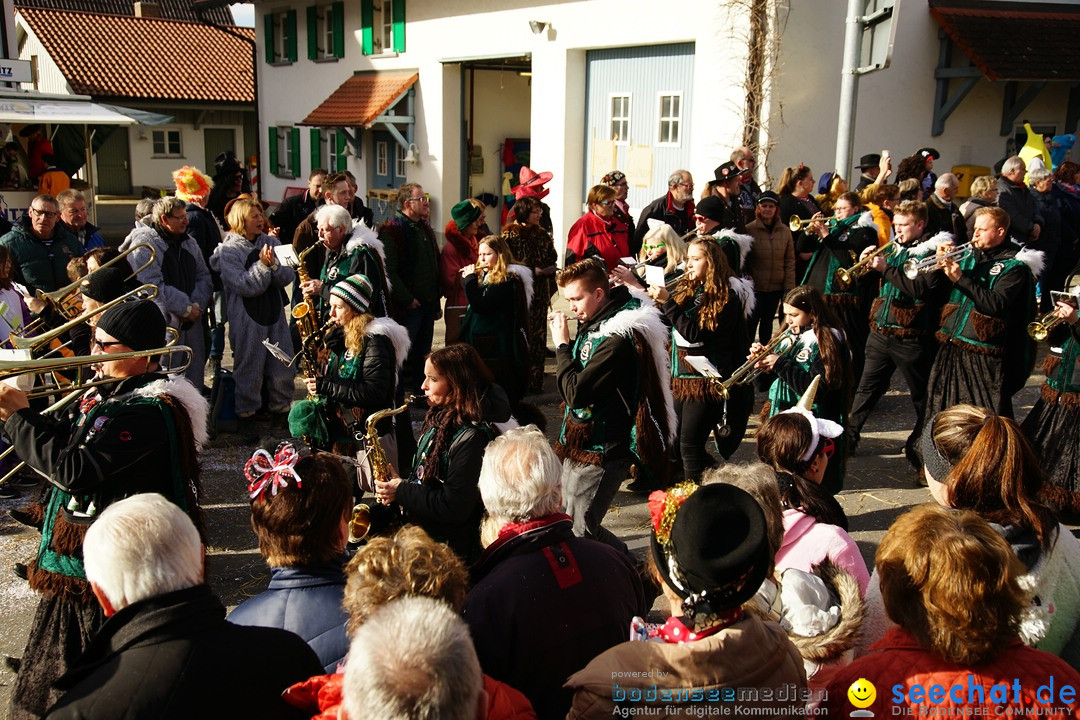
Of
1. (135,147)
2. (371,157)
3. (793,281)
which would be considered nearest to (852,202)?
(793,281)

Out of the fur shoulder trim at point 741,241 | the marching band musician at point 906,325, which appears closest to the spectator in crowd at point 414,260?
the fur shoulder trim at point 741,241

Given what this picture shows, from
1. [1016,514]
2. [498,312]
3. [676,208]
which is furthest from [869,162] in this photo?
[1016,514]

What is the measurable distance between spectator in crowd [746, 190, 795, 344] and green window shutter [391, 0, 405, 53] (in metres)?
12.9

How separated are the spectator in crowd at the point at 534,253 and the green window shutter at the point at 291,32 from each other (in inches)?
690

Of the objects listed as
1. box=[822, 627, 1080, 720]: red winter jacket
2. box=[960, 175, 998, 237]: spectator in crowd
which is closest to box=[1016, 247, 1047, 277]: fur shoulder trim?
box=[960, 175, 998, 237]: spectator in crowd

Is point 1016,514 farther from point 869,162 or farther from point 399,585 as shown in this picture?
point 869,162

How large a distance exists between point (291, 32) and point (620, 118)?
12.1 meters

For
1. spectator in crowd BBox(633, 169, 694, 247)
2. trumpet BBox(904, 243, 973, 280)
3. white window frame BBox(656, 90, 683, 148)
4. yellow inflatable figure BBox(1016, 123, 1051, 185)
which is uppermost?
white window frame BBox(656, 90, 683, 148)

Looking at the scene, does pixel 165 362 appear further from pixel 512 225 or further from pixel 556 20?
pixel 556 20

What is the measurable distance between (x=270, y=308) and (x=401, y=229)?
4.57 feet

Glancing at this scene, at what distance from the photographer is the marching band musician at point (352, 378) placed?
5320mm

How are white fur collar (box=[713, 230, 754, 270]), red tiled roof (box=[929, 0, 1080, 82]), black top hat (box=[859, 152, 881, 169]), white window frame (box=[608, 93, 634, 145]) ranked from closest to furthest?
white fur collar (box=[713, 230, 754, 270]) < black top hat (box=[859, 152, 881, 169]) < red tiled roof (box=[929, 0, 1080, 82]) < white window frame (box=[608, 93, 634, 145])

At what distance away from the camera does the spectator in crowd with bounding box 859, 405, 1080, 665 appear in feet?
9.47

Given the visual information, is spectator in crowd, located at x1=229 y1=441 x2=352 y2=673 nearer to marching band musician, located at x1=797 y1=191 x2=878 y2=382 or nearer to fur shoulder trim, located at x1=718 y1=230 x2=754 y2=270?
fur shoulder trim, located at x1=718 y1=230 x2=754 y2=270
